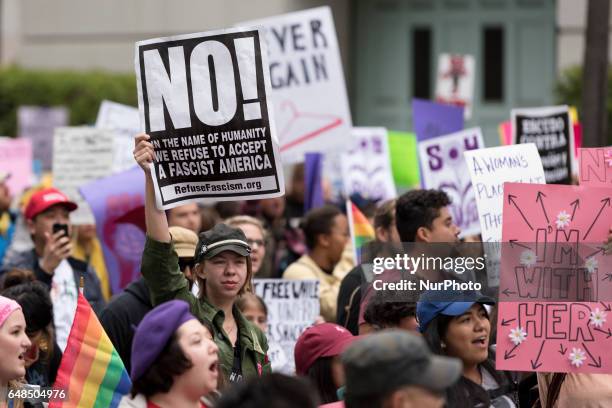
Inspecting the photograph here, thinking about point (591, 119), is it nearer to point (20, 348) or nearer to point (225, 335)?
point (225, 335)

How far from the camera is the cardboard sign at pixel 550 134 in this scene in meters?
9.27

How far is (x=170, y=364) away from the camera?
4184mm

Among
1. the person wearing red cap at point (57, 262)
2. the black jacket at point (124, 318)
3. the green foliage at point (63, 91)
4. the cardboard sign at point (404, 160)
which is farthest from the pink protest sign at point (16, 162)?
the green foliage at point (63, 91)

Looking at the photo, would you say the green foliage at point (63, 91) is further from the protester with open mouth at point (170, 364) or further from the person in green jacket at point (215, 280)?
the protester with open mouth at point (170, 364)

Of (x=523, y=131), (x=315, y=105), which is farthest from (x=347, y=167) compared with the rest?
(x=523, y=131)

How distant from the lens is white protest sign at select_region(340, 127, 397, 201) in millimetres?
11133

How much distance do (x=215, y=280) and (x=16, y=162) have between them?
653 centimetres

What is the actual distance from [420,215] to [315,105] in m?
3.53

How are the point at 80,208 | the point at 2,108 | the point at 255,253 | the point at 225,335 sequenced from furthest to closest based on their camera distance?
the point at 2,108, the point at 80,208, the point at 255,253, the point at 225,335

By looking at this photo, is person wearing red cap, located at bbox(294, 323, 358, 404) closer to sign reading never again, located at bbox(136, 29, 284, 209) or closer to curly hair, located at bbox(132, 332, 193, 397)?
sign reading never again, located at bbox(136, 29, 284, 209)

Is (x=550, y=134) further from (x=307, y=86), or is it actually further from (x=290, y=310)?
(x=290, y=310)

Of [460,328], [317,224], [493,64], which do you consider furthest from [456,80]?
[493,64]

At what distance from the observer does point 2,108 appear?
22859 mm

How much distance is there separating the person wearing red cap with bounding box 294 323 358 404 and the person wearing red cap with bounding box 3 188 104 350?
2394mm
